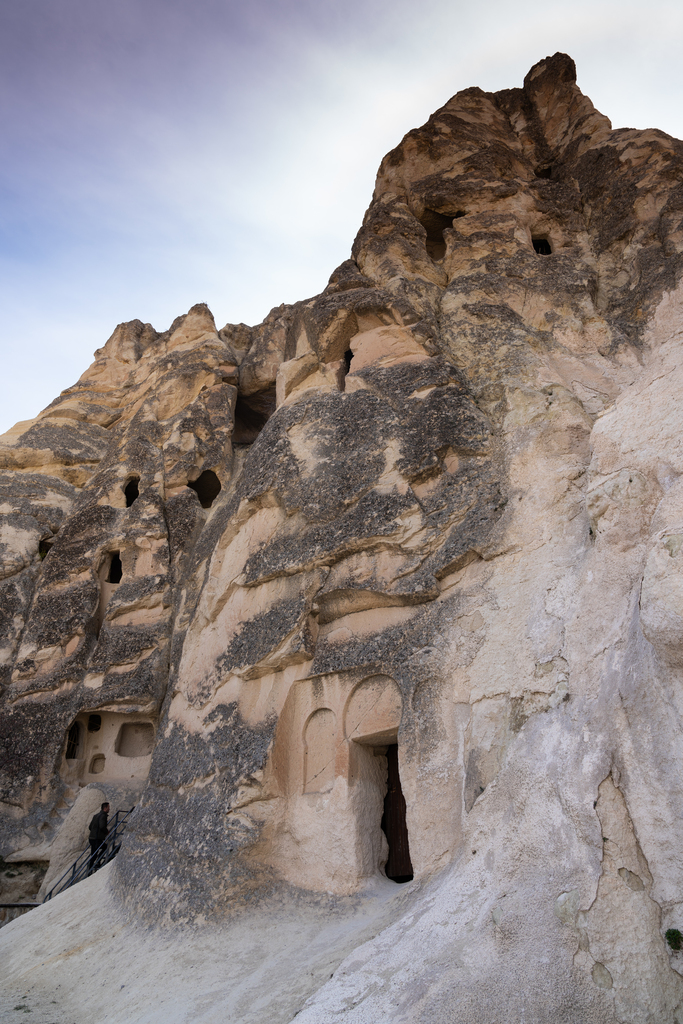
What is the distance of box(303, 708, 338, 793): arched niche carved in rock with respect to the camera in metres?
6.59

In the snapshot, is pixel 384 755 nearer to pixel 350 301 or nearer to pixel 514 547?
pixel 514 547

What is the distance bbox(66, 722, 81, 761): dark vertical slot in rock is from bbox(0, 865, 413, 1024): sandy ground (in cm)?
423

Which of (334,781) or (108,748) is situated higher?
(334,781)

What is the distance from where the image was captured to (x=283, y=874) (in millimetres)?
6297

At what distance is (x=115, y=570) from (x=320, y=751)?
7.54m

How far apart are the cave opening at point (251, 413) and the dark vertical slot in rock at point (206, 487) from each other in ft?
4.80

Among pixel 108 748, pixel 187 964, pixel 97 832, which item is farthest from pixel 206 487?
pixel 187 964

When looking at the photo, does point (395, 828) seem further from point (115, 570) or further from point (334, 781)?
point (115, 570)

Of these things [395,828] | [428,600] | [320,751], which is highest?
[428,600]

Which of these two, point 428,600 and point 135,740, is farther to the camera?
point 135,740

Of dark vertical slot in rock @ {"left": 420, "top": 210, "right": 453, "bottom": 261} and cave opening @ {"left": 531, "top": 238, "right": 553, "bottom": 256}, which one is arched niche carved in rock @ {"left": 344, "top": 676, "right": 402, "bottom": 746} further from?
dark vertical slot in rock @ {"left": 420, "top": 210, "right": 453, "bottom": 261}

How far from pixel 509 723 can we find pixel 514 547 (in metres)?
1.82

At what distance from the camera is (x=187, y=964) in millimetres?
5723

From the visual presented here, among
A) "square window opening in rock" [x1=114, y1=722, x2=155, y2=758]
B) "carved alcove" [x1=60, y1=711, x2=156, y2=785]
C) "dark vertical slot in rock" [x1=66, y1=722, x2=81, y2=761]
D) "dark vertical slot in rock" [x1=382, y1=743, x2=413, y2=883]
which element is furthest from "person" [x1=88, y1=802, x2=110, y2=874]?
"dark vertical slot in rock" [x1=382, y1=743, x2=413, y2=883]
